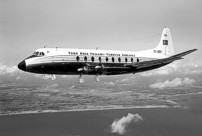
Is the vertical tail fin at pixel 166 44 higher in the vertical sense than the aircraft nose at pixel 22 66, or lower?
higher

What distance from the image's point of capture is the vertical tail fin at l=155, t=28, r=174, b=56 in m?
35.2

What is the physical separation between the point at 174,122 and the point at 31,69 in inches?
7576

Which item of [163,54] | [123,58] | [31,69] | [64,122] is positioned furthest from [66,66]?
[64,122]

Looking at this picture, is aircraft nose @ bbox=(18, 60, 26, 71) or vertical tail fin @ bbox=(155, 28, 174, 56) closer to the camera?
aircraft nose @ bbox=(18, 60, 26, 71)

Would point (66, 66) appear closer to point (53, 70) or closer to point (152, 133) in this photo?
point (53, 70)

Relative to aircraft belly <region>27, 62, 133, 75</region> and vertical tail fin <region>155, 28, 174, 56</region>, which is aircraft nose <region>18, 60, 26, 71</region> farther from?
vertical tail fin <region>155, 28, 174, 56</region>

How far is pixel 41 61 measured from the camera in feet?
80.7

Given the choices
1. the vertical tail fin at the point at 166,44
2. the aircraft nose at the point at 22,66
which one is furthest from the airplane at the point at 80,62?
the vertical tail fin at the point at 166,44

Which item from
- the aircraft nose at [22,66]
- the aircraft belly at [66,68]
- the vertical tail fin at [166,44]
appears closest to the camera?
the aircraft nose at [22,66]

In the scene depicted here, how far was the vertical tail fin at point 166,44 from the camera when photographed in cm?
3519

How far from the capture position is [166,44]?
35656 mm

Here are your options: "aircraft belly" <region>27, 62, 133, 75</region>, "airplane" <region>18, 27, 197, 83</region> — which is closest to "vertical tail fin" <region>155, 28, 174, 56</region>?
"airplane" <region>18, 27, 197, 83</region>

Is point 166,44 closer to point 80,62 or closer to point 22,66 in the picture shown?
point 80,62

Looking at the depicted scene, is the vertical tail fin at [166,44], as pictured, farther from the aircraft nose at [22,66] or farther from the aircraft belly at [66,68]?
the aircraft nose at [22,66]
